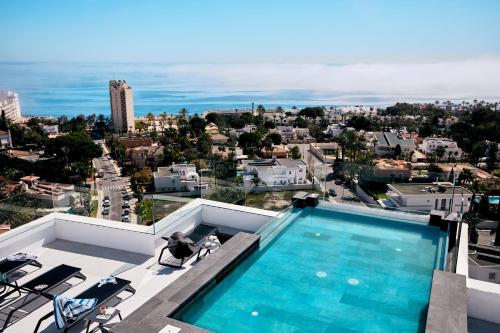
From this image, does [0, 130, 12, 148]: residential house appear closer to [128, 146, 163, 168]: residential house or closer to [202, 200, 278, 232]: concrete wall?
[128, 146, 163, 168]: residential house

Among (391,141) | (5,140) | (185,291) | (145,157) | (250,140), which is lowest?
(145,157)

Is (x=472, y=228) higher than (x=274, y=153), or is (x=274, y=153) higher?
(x=472, y=228)

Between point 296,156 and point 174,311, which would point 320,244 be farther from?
point 296,156

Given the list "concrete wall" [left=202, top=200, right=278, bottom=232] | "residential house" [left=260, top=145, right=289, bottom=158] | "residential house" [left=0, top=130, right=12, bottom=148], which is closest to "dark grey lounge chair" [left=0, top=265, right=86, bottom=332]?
"concrete wall" [left=202, top=200, right=278, bottom=232]

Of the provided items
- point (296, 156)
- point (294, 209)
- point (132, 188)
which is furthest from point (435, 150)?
point (294, 209)

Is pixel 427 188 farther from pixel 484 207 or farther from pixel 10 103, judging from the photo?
pixel 10 103

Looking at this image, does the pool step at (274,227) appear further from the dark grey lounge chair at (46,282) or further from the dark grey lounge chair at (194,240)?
the dark grey lounge chair at (46,282)

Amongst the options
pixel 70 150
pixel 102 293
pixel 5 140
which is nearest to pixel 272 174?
pixel 102 293
